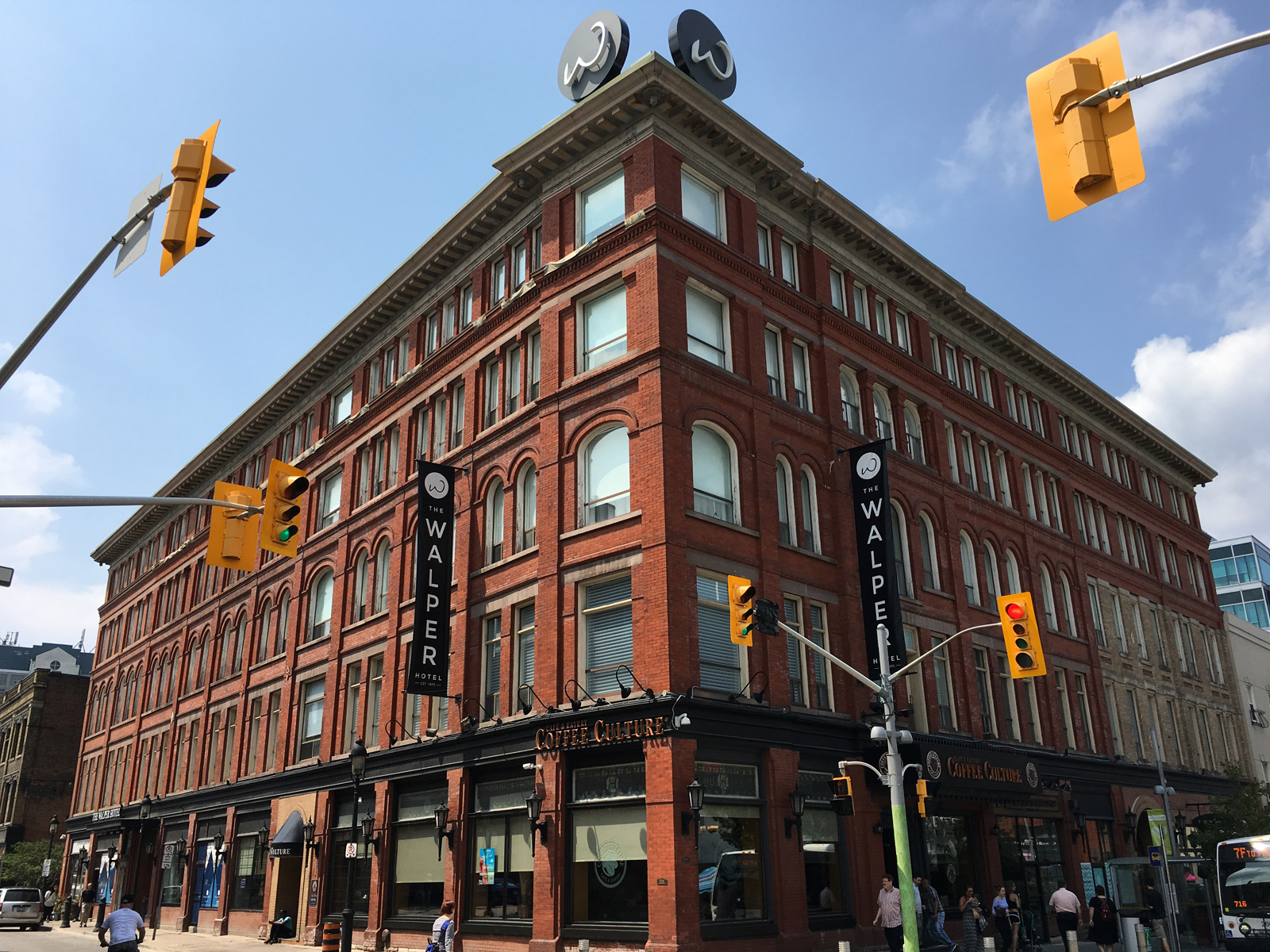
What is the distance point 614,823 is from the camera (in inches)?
918

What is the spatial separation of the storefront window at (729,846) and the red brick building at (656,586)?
0.09m

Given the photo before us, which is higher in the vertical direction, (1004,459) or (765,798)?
(1004,459)

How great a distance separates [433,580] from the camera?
2953 centimetres

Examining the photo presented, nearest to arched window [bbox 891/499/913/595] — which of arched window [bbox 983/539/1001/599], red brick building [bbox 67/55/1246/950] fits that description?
red brick building [bbox 67/55/1246/950]

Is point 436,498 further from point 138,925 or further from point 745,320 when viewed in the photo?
point 138,925

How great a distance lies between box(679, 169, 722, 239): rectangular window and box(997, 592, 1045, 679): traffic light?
14577mm

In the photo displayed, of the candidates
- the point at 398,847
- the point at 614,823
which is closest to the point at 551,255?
the point at 614,823

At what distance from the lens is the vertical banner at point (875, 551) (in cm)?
2830

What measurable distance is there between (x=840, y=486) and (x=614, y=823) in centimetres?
1226

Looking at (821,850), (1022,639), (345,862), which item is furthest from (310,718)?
(1022,639)

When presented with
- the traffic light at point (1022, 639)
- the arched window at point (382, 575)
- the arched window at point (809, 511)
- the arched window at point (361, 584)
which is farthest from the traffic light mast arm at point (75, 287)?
the arched window at point (361, 584)

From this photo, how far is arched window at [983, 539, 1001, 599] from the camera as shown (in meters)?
36.7

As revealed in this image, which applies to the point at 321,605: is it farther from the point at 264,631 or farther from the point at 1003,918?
the point at 1003,918

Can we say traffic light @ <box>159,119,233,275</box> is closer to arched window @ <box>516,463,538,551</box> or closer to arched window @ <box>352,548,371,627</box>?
arched window @ <box>516,463,538,551</box>
